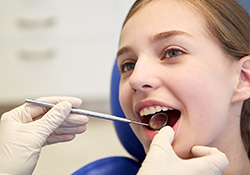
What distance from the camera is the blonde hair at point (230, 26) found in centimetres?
99

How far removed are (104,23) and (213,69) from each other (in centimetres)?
200

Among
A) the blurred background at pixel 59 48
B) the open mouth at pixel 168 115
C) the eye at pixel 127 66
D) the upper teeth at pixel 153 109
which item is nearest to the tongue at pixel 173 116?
the open mouth at pixel 168 115

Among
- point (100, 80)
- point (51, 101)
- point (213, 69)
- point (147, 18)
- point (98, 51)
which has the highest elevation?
point (147, 18)

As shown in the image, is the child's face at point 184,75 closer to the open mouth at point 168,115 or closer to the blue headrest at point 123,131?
the open mouth at point 168,115

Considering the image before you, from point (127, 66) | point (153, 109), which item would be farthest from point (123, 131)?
point (153, 109)

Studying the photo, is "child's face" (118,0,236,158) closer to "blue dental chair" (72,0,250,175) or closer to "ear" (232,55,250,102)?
"ear" (232,55,250,102)

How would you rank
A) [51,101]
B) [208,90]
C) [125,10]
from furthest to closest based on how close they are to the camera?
[125,10] < [51,101] < [208,90]

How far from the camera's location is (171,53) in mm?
989

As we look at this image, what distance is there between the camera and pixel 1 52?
281 cm

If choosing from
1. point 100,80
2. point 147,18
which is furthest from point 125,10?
point 147,18

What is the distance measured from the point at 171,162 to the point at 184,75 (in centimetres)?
25

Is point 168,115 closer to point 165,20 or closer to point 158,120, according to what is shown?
point 158,120

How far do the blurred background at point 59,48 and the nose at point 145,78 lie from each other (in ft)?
5.94

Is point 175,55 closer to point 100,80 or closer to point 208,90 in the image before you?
point 208,90
